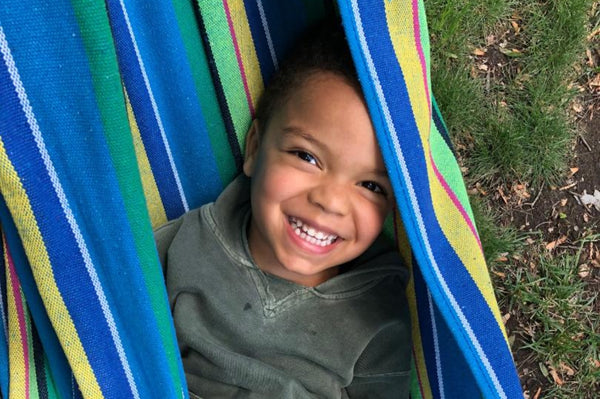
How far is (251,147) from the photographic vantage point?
60.2 inches

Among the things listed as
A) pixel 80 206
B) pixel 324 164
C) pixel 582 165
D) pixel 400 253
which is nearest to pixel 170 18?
pixel 324 164

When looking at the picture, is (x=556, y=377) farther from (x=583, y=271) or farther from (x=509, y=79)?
(x=509, y=79)

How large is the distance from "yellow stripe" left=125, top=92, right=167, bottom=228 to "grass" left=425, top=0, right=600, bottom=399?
936 mm

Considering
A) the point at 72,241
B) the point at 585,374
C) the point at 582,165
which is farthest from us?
the point at 582,165

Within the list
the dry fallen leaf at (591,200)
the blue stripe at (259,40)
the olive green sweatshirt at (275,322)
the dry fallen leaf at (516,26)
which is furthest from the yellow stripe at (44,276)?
the dry fallen leaf at (516,26)

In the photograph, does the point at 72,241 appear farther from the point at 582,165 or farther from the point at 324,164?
the point at 582,165

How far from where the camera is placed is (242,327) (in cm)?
145

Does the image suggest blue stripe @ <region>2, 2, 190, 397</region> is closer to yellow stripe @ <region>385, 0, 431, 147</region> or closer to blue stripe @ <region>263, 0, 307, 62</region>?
yellow stripe @ <region>385, 0, 431, 147</region>

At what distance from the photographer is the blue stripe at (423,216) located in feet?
3.68

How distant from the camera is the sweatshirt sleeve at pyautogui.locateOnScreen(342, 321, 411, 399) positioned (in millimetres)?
1481

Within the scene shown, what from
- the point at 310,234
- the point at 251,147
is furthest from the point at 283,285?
the point at 251,147

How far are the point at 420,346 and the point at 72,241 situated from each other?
770mm

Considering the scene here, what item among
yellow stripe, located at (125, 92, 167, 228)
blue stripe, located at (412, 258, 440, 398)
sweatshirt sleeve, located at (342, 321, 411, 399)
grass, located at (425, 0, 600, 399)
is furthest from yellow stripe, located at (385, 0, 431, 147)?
grass, located at (425, 0, 600, 399)

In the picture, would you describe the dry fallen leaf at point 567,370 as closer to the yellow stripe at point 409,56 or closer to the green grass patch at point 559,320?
the green grass patch at point 559,320
